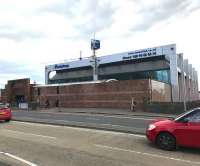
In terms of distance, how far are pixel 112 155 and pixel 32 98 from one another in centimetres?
5193

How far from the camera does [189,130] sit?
11625 millimetres

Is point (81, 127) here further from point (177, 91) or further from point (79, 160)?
point (177, 91)

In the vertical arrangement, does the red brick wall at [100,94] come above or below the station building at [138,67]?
below

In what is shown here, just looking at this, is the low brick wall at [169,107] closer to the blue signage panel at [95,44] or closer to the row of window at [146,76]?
the row of window at [146,76]

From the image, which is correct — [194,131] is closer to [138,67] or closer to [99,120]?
[99,120]

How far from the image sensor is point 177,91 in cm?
5862

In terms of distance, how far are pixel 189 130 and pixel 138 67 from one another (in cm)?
4994

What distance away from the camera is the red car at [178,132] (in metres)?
11.6

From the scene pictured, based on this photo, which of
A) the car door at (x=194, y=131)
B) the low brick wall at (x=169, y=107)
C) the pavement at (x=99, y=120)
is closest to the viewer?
the car door at (x=194, y=131)

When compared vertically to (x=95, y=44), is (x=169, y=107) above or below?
below

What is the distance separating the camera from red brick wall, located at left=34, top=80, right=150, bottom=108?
4494cm

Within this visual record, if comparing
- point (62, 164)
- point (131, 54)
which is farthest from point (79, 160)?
point (131, 54)

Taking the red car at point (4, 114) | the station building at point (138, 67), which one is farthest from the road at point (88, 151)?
the station building at point (138, 67)

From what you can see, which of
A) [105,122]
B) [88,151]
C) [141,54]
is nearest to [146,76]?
[141,54]
